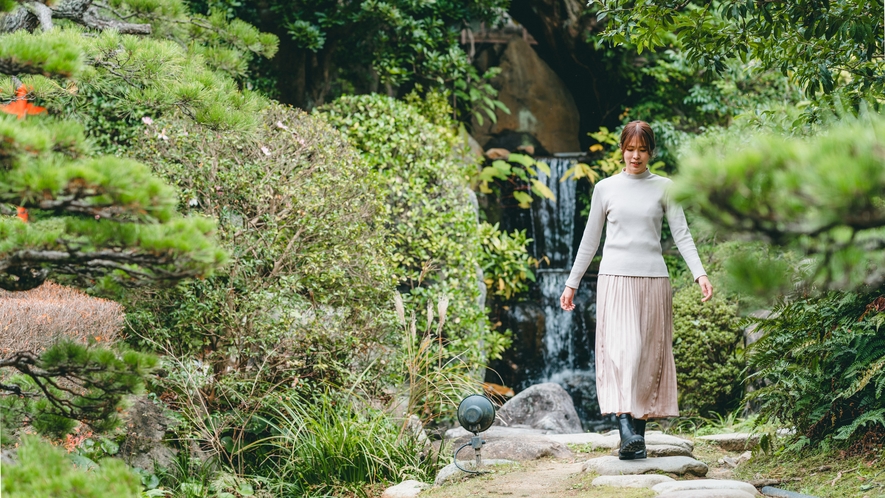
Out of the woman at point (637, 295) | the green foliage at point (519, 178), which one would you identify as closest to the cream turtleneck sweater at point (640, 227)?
the woman at point (637, 295)

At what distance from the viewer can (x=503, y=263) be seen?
8.97 metres

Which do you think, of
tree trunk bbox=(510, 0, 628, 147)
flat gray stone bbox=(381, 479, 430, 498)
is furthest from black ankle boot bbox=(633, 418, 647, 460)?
tree trunk bbox=(510, 0, 628, 147)

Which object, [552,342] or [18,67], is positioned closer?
[18,67]

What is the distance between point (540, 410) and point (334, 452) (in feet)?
10.0

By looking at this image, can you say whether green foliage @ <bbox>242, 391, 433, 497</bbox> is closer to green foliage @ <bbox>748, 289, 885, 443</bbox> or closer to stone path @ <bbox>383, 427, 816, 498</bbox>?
stone path @ <bbox>383, 427, 816, 498</bbox>

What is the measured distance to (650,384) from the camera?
13.8 feet

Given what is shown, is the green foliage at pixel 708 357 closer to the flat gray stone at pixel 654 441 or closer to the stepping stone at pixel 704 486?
the flat gray stone at pixel 654 441

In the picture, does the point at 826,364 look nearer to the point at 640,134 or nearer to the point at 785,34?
the point at 640,134

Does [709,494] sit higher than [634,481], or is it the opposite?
[709,494]

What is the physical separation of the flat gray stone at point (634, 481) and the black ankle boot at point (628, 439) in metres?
0.26

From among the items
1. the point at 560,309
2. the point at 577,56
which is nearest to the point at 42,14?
the point at 560,309

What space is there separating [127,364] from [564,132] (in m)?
10.1

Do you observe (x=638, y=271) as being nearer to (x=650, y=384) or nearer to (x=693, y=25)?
(x=650, y=384)

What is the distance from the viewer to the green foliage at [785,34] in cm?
377
